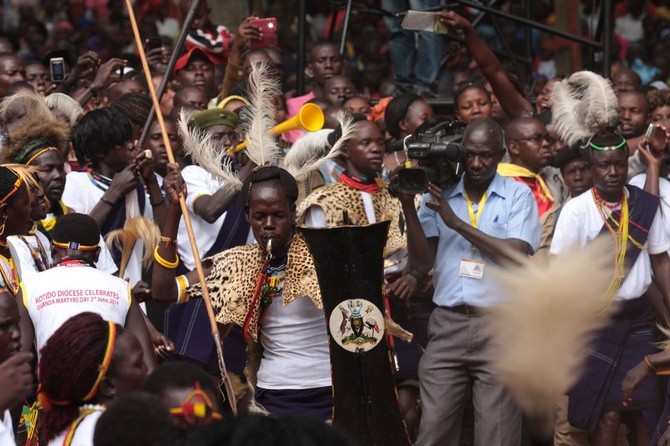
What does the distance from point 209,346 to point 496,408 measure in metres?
1.57

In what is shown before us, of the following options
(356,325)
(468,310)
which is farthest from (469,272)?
(356,325)

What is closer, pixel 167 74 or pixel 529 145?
pixel 167 74

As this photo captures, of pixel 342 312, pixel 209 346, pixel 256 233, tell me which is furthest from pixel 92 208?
pixel 342 312

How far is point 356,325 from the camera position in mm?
5887

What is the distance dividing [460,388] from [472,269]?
66cm

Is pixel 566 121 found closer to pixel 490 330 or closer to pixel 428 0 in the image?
pixel 490 330

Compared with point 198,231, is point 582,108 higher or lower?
higher

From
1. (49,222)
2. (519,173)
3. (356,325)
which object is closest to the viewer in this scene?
(356,325)

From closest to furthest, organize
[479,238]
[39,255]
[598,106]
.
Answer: [39,255], [479,238], [598,106]

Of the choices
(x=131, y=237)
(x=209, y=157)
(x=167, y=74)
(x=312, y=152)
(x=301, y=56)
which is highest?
(x=167, y=74)

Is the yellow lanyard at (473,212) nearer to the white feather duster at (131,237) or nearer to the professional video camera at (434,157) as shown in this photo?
the professional video camera at (434,157)

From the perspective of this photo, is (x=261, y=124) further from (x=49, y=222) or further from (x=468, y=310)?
(x=468, y=310)

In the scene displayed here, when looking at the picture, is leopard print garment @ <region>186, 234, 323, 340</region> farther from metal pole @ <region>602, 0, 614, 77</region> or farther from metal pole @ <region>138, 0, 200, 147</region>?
metal pole @ <region>602, 0, 614, 77</region>

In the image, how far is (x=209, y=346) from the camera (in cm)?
682
